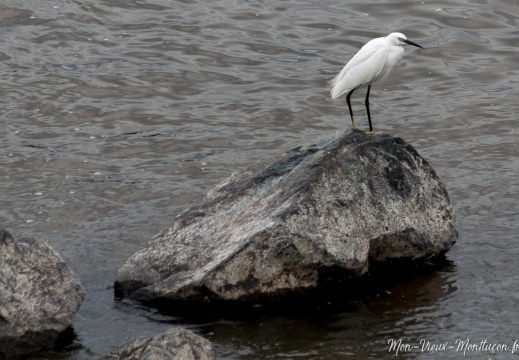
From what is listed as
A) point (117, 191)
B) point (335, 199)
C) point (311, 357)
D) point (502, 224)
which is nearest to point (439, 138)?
point (502, 224)

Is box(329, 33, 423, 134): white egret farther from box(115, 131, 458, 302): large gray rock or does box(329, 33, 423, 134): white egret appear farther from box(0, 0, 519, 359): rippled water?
box(0, 0, 519, 359): rippled water

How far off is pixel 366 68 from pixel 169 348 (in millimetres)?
4165

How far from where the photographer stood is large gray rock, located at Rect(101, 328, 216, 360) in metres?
4.97

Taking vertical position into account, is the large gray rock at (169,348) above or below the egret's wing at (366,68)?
below

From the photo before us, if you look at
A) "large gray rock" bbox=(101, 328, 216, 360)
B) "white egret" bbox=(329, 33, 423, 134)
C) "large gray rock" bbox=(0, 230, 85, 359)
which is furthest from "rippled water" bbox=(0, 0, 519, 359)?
"white egret" bbox=(329, 33, 423, 134)

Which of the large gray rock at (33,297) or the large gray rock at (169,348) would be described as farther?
the large gray rock at (33,297)

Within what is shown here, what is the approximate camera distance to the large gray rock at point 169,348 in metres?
4.97

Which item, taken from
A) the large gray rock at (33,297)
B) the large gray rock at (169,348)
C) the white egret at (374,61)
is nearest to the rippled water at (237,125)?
the large gray rock at (33,297)

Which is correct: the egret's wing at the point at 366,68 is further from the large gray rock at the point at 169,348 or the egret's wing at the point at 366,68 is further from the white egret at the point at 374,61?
the large gray rock at the point at 169,348

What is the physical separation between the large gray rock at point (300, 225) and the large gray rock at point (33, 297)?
2.35 feet

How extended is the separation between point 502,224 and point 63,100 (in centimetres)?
643

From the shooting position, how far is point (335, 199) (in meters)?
6.56

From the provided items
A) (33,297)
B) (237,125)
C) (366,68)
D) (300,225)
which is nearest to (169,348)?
(33,297)

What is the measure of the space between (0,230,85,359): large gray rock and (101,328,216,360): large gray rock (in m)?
0.83
